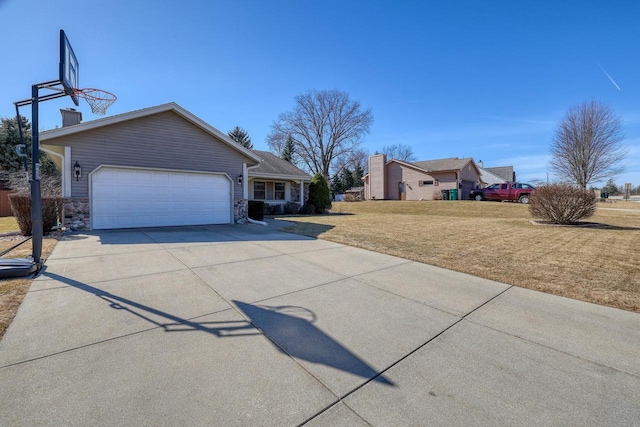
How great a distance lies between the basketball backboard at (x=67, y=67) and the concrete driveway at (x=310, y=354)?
11.9 feet

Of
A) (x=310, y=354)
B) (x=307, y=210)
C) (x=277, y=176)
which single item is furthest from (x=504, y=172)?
(x=310, y=354)

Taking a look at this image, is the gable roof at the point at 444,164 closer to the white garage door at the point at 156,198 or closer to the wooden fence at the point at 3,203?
the white garage door at the point at 156,198

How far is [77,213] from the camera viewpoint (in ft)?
30.6

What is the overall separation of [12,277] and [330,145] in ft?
116

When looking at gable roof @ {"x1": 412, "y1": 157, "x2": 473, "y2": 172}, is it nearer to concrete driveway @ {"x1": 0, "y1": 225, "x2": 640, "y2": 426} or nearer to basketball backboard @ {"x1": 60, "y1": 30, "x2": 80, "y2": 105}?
concrete driveway @ {"x1": 0, "y1": 225, "x2": 640, "y2": 426}

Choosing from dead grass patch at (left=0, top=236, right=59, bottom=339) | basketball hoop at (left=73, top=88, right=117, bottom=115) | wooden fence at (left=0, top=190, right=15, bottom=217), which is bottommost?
dead grass patch at (left=0, top=236, right=59, bottom=339)

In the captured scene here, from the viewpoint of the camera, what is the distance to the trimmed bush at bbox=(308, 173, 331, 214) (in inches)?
744

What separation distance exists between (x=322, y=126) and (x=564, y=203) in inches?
1178

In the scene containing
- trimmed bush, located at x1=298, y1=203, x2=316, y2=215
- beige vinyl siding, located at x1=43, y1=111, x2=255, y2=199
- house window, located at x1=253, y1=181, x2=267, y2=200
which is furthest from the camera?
trimmed bush, located at x1=298, y1=203, x2=316, y2=215

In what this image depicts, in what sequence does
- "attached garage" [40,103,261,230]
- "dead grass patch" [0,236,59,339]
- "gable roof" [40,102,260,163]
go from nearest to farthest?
"dead grass patch" [0,236,59,339]
"gable roof" [40,102,260,163]
"attached garage" [40,103,261,230]

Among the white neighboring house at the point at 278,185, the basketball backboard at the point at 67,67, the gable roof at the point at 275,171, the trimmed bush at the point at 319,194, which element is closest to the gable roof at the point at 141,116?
the basketball backboard at the point at 67,67

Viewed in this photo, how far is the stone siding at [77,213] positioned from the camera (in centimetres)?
922

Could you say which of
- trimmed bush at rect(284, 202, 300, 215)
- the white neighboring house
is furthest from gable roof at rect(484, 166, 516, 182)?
trimmed bush at rect(284, 202, 300, 215)

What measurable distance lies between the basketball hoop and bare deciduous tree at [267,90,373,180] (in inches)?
1157
